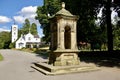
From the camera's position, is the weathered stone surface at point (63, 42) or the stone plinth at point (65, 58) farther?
the weathered stone surface at point (63, 42)

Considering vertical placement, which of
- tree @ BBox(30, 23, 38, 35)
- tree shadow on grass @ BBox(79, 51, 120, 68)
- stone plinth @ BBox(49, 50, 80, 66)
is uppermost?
tree @ BBox(30, 23, 38, 35)

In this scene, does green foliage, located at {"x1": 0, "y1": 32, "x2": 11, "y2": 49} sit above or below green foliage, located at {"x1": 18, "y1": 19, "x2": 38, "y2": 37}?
below

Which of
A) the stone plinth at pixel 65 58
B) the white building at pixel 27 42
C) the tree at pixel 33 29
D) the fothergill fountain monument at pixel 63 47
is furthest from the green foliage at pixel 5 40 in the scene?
the stone plinth at pixel 65 58

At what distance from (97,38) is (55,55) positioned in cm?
2606

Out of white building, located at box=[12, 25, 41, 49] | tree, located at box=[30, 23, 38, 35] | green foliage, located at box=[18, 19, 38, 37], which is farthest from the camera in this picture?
green foliage, located at box=[18, 19, 38, 37]

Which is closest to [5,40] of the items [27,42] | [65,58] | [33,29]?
[33,29]

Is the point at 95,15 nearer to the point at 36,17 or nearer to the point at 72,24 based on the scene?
the point at 72,24

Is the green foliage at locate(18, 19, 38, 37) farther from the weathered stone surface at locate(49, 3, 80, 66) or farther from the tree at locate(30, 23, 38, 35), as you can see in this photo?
the weathered stone surface at locate(49, 3, 80, 66)

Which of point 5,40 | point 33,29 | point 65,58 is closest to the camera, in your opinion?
point 65,58

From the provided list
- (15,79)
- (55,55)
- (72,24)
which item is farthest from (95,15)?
(15,79)

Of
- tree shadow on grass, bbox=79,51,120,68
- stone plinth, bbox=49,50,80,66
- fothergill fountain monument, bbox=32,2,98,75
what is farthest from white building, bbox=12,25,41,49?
stone plinth, bbox=49,50,80,66

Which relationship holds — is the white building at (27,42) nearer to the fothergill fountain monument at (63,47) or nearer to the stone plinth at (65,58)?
the fothergill fountain monument at (63,47)

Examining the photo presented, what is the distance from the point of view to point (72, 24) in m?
16.2

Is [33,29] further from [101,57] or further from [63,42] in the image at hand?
[63,42]
